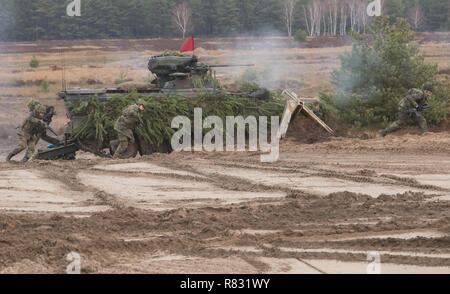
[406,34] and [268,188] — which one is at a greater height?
[406,34]

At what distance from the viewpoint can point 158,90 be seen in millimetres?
17047

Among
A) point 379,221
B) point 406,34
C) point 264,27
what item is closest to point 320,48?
point 264,27

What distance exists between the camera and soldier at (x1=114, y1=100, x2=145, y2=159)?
15.4m

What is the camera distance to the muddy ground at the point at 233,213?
24.2 feet

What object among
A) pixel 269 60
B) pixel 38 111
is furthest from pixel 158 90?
pixel 269 60

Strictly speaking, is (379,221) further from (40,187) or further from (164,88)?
(164,88)

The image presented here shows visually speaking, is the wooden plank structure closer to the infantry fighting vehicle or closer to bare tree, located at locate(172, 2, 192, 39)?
the infantry fighting vehicle

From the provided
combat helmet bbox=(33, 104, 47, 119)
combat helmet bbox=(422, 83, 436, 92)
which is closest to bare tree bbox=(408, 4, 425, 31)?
combat helmet bbox=(422, 83, 436, 92)

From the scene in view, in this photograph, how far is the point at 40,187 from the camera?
472 inches

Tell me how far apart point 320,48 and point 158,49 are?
9.37m

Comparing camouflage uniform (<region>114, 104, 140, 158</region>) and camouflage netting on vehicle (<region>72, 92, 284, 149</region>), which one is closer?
camouflage uniform (<region>114, 104, 140, 158</region>)

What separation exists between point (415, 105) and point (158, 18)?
28465mm

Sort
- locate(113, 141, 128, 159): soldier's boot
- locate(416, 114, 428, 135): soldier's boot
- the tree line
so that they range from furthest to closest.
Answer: the tree line, locate(416, 114, 428, 135): soldier's boot, locate(113, 141, 128, 159): soldier's boot

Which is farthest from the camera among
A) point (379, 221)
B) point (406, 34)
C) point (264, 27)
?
point (264, 27)
